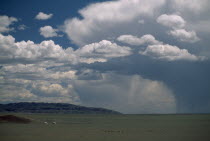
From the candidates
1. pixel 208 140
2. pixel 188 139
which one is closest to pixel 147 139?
pixel 188 139

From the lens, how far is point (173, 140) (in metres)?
37.6

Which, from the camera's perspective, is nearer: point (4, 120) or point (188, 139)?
point (188, 139)

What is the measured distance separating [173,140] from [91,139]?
11.5m

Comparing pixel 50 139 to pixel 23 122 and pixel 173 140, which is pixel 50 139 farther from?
pixel 23 122

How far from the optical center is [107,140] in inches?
1468

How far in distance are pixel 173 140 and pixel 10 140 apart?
74.1ft

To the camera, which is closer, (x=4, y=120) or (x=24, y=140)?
(x=24, y=140)

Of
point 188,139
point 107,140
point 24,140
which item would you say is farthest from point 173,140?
point 24,140

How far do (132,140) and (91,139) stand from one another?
582 cm

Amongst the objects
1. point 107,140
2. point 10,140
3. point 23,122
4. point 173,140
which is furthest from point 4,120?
point 173,140

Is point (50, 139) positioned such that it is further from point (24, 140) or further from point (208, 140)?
point (208, 140)

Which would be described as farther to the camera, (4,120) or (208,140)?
(4,120)

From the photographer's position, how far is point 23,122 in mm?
76938

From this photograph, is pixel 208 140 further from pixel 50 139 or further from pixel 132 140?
pixel 50 139
